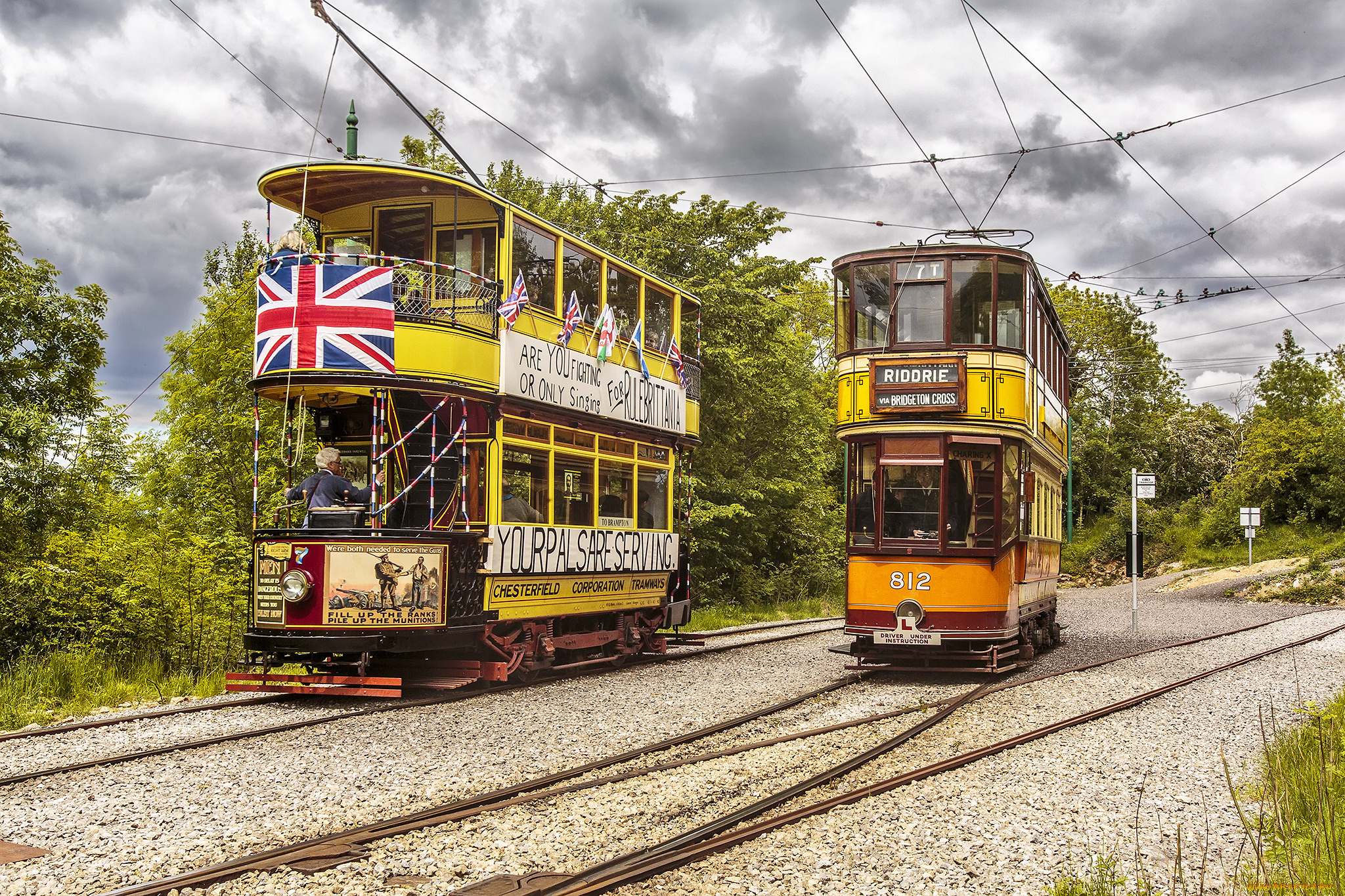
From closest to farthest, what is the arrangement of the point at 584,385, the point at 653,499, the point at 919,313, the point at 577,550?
the point at 919,313
the point at 577,550
the point at 584,385
the point at 653,499

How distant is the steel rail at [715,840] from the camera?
4.75 metres

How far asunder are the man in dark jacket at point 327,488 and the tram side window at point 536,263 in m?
2.92

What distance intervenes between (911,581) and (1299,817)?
648cm

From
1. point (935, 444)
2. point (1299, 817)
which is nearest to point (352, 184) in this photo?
point (935, 444)

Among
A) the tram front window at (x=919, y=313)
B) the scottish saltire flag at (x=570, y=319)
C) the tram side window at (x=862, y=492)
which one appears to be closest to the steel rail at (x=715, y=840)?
the tram side window at (x=862, y=492)

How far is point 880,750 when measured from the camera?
7918 mm

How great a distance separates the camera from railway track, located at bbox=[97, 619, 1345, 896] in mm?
4781

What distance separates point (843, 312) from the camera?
1296 cm

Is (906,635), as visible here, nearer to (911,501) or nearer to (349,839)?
(911,501)

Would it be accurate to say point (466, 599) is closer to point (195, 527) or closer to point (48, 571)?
point (48, 571)

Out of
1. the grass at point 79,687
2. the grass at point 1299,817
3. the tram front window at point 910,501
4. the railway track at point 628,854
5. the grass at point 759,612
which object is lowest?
the grass at point 759,612

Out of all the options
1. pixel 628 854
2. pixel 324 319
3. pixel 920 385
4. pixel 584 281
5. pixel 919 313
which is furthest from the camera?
pixel 584 281

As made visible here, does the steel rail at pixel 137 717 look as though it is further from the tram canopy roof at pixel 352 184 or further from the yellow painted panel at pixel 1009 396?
the yellow painted panel at pixel 1009 396

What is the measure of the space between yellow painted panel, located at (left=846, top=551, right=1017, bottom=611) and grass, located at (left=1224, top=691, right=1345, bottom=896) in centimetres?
427
